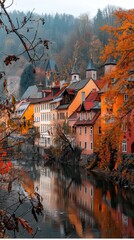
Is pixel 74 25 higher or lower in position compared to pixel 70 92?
higher

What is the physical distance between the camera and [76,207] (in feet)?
68.4

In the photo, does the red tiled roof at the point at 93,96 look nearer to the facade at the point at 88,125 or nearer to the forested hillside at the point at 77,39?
the facade at the point at 88,125

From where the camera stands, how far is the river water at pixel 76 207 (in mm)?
15796

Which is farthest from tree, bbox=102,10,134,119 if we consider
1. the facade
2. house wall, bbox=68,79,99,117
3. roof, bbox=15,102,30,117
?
roof, bbox=15,102,30,117

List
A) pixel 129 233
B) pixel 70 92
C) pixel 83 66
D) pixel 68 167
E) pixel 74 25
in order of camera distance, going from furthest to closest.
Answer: pixel 74 25, pixel 83 66, pixel 70 92, pixel 68 167, pixel 129 233

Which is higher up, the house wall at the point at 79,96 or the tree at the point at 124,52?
the house wall at the point at 79,96

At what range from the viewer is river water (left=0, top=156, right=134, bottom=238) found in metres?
15.8

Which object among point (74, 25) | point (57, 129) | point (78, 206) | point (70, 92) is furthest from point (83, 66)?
point (78, 206)

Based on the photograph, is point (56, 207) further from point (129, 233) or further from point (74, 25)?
point (74, 25)

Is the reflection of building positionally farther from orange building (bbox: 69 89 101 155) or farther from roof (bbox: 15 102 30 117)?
roof (bbox: 15 102 30 117)

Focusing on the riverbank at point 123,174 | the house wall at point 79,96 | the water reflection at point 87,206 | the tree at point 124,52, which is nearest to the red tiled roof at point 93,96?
the house wall at point 79,96

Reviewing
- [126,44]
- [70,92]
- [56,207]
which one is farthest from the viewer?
[70,92]

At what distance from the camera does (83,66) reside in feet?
243

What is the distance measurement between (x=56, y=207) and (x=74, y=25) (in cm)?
7062
